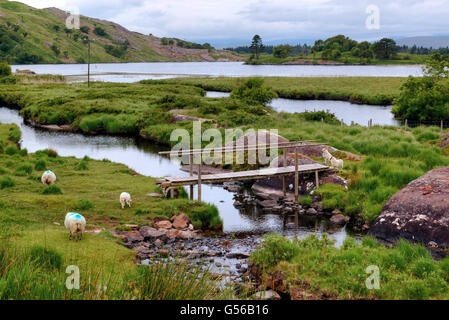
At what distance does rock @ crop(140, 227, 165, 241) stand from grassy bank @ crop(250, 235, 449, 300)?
13.9 ft

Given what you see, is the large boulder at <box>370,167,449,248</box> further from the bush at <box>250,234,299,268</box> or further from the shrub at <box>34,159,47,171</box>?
the shrub at <box>34,159,47,171</box>

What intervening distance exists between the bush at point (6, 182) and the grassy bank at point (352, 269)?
39.5 feet

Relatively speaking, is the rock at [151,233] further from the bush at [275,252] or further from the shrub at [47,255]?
the shrub at [47,255]

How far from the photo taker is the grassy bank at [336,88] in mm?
75000

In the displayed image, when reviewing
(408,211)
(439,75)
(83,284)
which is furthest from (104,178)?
(439,75)

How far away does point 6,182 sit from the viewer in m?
20.6

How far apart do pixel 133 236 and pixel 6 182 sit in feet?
24.4

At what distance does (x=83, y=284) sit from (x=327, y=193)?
59.2 feet

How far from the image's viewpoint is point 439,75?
52.5 meters

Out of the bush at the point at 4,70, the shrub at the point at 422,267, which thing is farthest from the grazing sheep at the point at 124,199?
the bush at the point at 4,70

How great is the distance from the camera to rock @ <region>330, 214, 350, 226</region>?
69.0ft

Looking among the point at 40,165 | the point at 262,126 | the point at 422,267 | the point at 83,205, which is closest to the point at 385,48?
the point at 262,126

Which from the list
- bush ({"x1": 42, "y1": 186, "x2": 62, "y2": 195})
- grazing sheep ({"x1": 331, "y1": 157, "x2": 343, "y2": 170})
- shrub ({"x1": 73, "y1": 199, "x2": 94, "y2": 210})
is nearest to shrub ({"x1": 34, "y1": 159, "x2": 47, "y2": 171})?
bush ({"x1": 42, "y1": 186, "x2": 62, "y2": 195})
